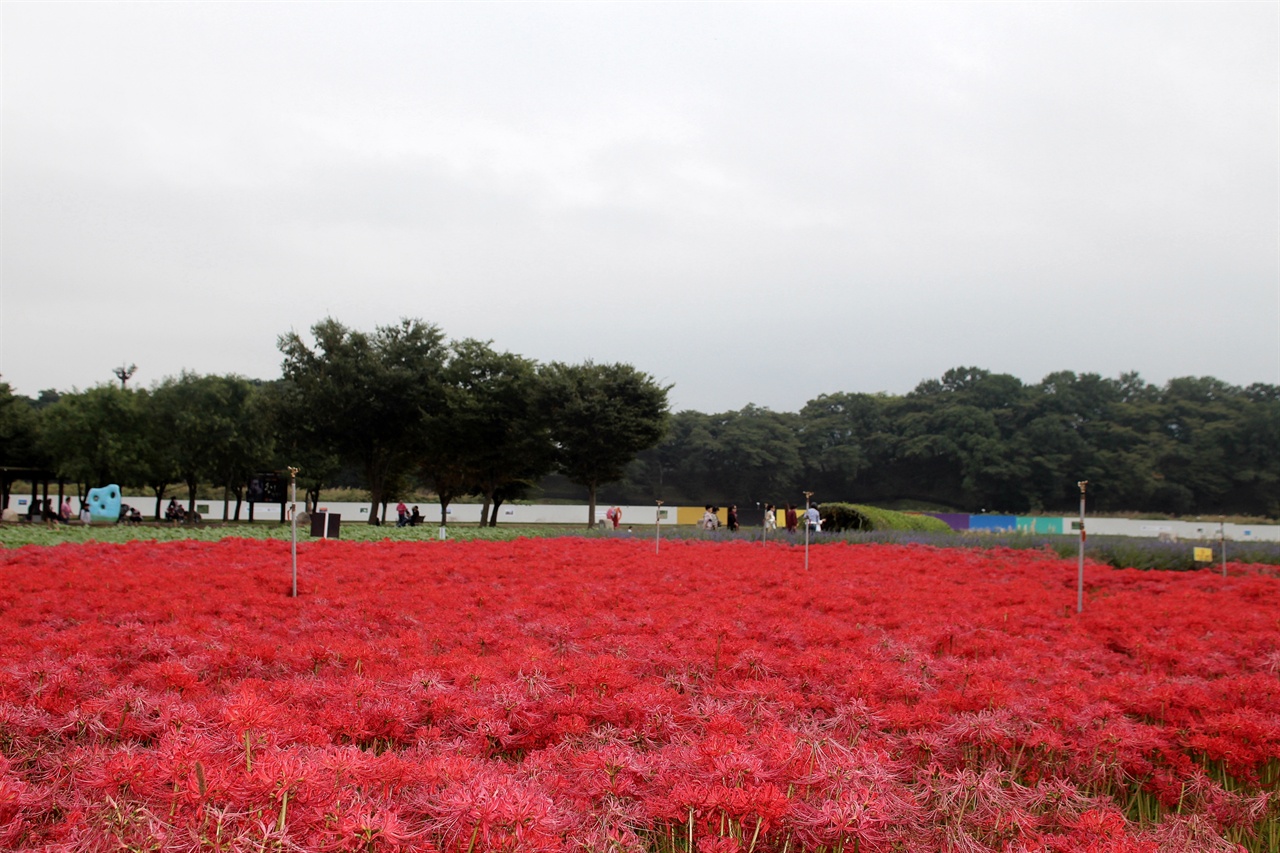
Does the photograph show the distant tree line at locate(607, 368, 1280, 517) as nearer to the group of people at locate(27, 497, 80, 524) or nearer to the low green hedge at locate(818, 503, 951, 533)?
the low green hedge at locate(818, 503, 951, 533)

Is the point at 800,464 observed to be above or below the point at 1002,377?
below

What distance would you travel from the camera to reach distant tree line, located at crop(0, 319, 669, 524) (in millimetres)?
39188

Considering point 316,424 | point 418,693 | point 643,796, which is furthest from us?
point 316,424

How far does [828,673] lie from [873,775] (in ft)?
5.00

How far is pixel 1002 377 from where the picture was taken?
3268 inches

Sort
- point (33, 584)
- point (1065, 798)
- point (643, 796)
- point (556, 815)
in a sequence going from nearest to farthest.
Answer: point (556, 815), point (643, 796), point (1065, 798), point (33, 584)

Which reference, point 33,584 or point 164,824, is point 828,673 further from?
point 33,584

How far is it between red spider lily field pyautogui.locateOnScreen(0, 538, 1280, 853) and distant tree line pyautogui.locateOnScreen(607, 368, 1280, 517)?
6095cm

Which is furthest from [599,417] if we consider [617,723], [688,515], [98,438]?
[617,723]

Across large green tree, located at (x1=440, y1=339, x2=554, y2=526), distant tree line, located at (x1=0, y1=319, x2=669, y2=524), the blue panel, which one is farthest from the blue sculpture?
the blue panel

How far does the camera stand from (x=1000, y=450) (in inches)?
2869

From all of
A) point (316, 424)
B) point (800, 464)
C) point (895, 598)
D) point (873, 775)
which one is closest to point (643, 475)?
point (800, 464)

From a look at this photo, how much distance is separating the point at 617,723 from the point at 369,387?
37545mm

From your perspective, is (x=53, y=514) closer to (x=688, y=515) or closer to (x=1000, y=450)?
(x=688, y=515)
